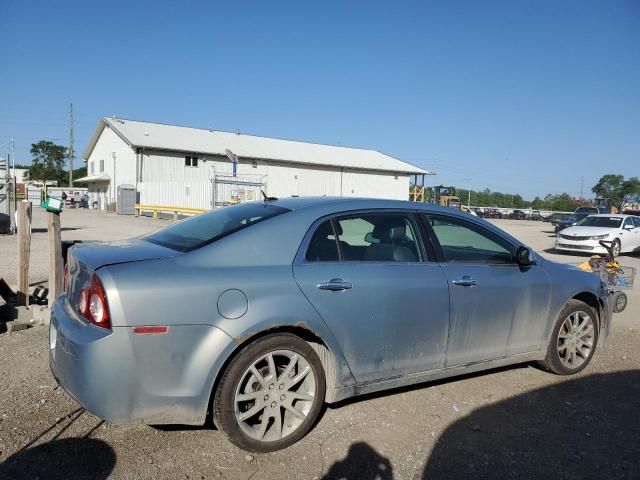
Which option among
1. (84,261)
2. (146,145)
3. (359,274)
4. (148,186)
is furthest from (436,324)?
(146,145)

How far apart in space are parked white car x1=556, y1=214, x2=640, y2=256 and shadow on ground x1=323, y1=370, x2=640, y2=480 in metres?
13.4

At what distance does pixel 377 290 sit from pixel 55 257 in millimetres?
3713

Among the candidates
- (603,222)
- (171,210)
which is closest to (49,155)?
(171,210)

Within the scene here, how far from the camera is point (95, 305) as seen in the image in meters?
2.89

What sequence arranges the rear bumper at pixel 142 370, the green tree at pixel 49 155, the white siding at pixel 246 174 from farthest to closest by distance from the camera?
1. the green tree at pixel 49 155
2. the white siding at pixel 246 174
3. the rear bumper at pixel 142 370

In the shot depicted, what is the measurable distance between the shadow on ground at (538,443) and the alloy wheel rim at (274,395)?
15.9 inches

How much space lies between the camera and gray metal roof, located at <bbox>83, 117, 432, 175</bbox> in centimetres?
4053

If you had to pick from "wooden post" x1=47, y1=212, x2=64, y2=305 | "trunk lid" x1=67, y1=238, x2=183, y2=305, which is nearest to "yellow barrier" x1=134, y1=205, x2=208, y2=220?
"wooden post" x1=47, y1=212, x2=64, y2=305

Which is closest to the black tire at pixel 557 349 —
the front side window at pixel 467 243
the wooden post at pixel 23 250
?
the front side window at pixel 467 243

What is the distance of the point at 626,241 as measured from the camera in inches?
686

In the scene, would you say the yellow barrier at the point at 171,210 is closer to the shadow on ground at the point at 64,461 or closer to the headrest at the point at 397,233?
the headrest at the point at 397,233

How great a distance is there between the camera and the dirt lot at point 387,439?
3029 mm

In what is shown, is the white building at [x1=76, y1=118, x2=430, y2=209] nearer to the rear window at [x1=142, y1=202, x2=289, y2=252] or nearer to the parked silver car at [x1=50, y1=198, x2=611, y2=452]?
the rear window at [x1=142, y1=202, x2=289, y2=252]

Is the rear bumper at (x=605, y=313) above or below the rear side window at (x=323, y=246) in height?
below
